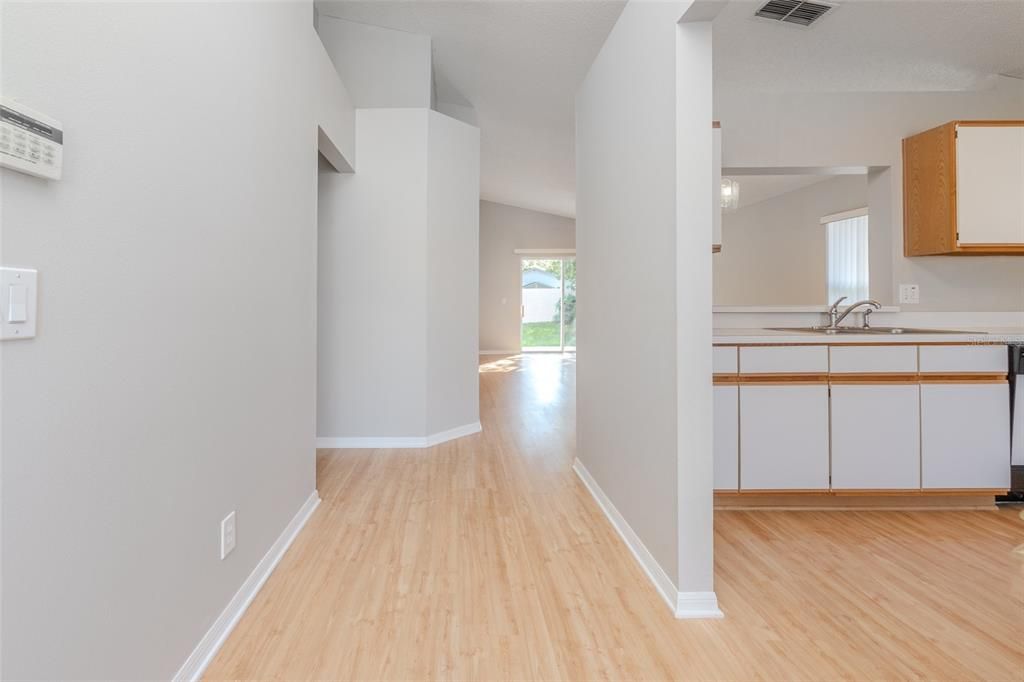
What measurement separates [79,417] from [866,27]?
147 inches

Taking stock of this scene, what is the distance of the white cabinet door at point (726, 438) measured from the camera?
256 centimetres

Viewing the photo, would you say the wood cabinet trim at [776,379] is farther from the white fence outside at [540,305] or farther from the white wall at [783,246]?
the white fence outside at [540,305]

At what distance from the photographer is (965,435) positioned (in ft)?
8.51

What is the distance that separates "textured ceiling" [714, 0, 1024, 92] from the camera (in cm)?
274

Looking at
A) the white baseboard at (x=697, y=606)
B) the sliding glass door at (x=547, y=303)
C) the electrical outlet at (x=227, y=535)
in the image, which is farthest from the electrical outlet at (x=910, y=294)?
the sliding glass door at (x=547, y=303)

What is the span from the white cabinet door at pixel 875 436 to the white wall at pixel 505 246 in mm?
8249

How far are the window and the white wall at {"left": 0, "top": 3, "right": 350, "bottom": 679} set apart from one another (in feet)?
19.8

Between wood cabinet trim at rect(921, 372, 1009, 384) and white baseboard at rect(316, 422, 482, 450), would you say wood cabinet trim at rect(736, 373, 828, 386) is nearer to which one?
wood cabinet trim at rect(921, 372, 1009, 384)

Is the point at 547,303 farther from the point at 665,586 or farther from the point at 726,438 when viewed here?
the point at 665,586

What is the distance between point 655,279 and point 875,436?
1.54m

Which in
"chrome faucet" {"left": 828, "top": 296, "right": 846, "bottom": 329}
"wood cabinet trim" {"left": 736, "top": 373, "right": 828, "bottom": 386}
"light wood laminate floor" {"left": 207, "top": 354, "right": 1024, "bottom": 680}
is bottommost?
"light wood laminate floor" {"left": 207, "top": 354, "right": 1024, "bottom": 680}

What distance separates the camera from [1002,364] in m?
2.58

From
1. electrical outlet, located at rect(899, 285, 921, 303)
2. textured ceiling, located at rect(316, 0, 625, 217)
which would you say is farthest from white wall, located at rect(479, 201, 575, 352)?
electrical outlet, located at rect(899, 285, 921, 303)

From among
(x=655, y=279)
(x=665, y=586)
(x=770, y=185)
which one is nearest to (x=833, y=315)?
(x=655, y=279)
